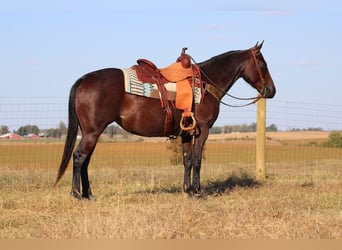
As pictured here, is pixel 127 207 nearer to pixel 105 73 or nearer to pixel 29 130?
pixel 105 73

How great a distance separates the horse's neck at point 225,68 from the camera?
8711 mm

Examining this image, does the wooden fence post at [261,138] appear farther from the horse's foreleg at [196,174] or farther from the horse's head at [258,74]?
the horse's foreleg at [196,174]

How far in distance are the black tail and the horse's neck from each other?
227 centimetres

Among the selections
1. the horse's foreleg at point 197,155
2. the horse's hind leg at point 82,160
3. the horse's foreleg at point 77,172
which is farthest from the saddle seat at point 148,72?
the horse's foreleg at point 77,172

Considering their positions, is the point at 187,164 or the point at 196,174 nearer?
the point at 196,174

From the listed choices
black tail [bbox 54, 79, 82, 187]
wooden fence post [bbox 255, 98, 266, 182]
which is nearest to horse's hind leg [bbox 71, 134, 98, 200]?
black tail [bbox 54, 79, 82, 187]

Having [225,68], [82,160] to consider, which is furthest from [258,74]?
[82,160]

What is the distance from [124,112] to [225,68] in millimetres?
2051

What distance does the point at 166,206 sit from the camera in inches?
259

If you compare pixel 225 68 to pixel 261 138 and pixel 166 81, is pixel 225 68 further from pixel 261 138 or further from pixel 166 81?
pixel 261 138

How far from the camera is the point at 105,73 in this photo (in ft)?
25.6

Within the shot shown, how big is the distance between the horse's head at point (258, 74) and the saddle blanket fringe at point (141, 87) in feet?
5.28

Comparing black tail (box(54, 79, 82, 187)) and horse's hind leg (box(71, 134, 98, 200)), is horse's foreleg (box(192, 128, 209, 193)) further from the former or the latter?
black tail (box(54, 79, 82, 187))

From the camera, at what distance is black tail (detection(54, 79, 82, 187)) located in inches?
303
